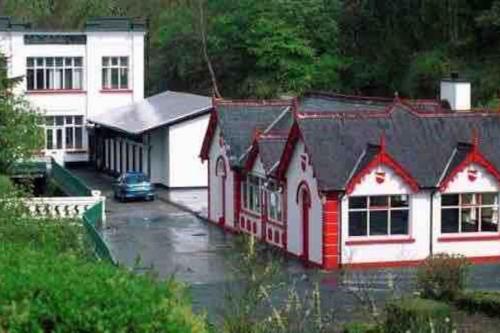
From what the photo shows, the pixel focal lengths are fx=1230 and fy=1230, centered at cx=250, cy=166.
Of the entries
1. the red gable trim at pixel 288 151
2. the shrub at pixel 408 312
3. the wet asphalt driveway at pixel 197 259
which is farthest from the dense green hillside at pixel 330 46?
the shrub at pixel 408 312

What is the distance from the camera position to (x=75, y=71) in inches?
2717

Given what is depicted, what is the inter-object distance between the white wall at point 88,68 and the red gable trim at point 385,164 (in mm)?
34613

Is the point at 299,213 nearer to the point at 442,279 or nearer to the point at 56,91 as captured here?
the point at 442,279

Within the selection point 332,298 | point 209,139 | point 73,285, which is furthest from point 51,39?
point 73,285

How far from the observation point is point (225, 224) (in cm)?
4591

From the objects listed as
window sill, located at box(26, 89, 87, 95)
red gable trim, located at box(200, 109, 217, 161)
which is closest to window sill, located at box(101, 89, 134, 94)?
window sill, located at box(26, 89, 87, 95)

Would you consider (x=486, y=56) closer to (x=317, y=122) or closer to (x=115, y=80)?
(x=115, y=80)

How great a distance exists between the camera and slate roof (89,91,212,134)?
190 ft

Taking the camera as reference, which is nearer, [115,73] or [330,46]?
[115,73]

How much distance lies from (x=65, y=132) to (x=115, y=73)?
4.37 metres

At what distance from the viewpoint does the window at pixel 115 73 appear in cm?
6931

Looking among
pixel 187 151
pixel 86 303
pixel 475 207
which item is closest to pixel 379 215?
pixel 475 207

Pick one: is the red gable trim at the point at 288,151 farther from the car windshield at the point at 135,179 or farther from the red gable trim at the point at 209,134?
the car windshield at the point at 135,179

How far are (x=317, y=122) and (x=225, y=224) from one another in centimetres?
937
